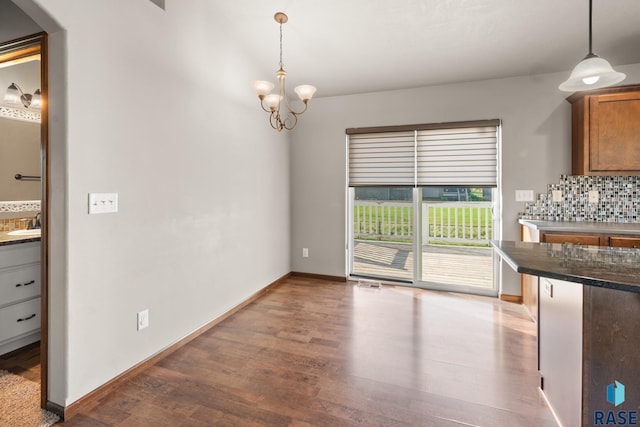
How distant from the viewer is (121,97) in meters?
1.93

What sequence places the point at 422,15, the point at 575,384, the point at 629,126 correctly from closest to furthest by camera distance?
the point at 575,384 < the point at 422,15 < the point at 629,126

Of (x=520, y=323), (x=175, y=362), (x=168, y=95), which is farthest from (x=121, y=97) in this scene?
(x=520, y=323)

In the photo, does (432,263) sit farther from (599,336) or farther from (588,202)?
(599,336)

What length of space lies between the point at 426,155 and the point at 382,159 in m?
0.55

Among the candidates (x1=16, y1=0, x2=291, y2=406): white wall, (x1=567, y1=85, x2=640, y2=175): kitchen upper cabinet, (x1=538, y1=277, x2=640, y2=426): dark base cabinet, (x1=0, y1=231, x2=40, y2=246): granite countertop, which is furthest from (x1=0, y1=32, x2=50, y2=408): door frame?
(x1=567, y1=85, x2=640, y2=175): kitchen upper cabinet

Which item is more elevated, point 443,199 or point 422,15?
point 422,15

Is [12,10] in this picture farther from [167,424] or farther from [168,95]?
[167,424]

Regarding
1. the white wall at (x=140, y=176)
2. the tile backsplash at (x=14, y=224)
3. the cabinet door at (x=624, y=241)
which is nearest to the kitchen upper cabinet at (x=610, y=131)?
the cabinet door at (x=624, y=241)

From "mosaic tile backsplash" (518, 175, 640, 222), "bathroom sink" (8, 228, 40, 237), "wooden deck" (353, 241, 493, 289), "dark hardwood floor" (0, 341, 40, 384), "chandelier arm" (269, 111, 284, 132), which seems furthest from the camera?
"wooden deck" (353, 241, 493, 289)

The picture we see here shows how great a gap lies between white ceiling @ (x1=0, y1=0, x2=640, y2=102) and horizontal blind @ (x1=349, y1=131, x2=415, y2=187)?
2.35ft

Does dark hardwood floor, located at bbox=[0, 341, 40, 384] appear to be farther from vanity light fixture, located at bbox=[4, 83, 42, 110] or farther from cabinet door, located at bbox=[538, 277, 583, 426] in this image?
cabinet door, located at bbox=[538, 277, 583, 426]

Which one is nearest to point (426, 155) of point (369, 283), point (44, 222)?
point (369, 283)

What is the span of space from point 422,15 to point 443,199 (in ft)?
6.81

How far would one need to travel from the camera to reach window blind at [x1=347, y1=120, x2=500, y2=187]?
3.61 m
